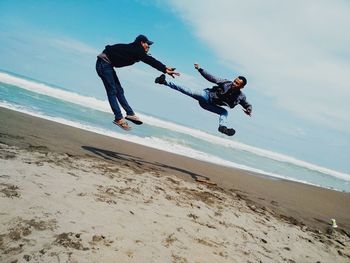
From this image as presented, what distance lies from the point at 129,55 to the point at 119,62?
344 mm

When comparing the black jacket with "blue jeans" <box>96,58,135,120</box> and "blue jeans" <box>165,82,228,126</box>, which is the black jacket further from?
"blue jeans" <box>165,82,228,126</box>

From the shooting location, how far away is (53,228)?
412cm

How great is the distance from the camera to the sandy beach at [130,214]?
13.1 feet

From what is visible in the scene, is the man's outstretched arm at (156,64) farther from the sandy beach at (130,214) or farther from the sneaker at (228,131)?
the sandy beach at (130,214)

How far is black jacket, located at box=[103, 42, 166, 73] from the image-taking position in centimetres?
633

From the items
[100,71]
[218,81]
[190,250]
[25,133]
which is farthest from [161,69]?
[25,133]

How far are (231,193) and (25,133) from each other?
602 centimetres

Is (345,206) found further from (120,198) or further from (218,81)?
(120,198)

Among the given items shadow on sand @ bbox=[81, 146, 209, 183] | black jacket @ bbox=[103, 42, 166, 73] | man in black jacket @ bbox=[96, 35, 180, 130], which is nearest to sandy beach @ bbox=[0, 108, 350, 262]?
shadow on sand @ bbox=[81, 146, 209, 183]

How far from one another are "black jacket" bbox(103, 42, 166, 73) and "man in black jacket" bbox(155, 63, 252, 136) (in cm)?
111

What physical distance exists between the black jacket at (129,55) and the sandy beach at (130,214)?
2.44 m

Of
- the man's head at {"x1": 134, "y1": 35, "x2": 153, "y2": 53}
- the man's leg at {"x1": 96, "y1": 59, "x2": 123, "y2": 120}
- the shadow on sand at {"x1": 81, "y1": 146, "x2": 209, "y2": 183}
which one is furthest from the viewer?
the shadow on sand at {"x1": 81, "y1": 146, "x2": 209, "y2": 183}

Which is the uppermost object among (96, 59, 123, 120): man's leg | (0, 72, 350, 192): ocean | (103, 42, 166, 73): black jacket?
(103, 42, 166, 73): black jacket

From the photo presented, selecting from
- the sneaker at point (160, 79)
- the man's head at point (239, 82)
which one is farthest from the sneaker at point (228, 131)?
the sneaker at point (160, 79)
